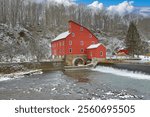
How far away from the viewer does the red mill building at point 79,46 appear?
32.8 meters

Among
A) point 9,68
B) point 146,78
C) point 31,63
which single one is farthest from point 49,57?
point 146,78

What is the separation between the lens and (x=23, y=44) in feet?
122

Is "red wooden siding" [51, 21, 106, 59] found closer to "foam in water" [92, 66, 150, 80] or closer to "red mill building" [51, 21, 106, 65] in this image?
"red mill building" [51, 21, 106, 65]

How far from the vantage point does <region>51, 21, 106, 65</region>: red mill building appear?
32750mm

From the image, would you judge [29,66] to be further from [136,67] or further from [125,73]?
[136,67]

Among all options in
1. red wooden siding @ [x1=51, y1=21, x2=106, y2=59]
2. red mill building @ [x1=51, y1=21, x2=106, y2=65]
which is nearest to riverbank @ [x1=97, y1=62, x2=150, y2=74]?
red mill building @ [x1=51, y1=21, x2=106, y2=65]

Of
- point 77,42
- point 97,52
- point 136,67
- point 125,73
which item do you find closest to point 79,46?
point 77,42

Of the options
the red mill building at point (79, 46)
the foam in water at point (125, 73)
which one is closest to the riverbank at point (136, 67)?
the foam in water at point (125, 73)

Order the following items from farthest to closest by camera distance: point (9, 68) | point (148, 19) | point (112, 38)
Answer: point (112, 38), point (9, 68), point (148, 19)

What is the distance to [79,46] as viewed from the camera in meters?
33.9

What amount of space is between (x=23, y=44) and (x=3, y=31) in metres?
4.46

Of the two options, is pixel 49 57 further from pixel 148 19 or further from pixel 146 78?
pixel 148 19

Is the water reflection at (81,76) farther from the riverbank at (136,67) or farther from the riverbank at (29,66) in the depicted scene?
the riverbank at (29,66)

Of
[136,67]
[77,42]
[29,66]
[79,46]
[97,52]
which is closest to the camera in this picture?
[136,67]
